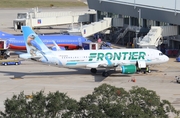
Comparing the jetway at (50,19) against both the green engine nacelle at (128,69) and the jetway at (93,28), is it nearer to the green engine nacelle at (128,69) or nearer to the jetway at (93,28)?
the jetway at (93,28)

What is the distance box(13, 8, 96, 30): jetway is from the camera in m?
120

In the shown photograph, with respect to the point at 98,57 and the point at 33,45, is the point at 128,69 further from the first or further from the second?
the point at 33,45

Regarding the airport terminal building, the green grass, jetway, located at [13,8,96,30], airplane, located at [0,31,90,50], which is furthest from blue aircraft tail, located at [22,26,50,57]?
the green grass

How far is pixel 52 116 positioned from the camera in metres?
38.1

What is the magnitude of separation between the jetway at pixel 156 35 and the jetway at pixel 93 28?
1488 cm

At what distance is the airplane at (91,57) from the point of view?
71125 mm

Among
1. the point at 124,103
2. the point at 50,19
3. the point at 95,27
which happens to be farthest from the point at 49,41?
the point at 124,103

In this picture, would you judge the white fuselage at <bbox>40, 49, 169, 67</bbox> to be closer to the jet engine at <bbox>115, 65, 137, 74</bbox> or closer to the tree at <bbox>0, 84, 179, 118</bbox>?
the jet engine at <bbox>115, 65, 137, 74</bbox>

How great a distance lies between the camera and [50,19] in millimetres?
122000

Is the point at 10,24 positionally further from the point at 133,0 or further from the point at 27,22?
the point at 133,0

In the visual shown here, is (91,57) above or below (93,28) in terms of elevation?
below

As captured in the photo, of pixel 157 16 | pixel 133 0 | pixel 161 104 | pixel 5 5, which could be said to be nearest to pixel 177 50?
pixel 157 16

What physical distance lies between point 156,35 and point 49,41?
17005mm

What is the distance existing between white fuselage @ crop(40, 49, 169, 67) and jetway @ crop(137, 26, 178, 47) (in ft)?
41.3
